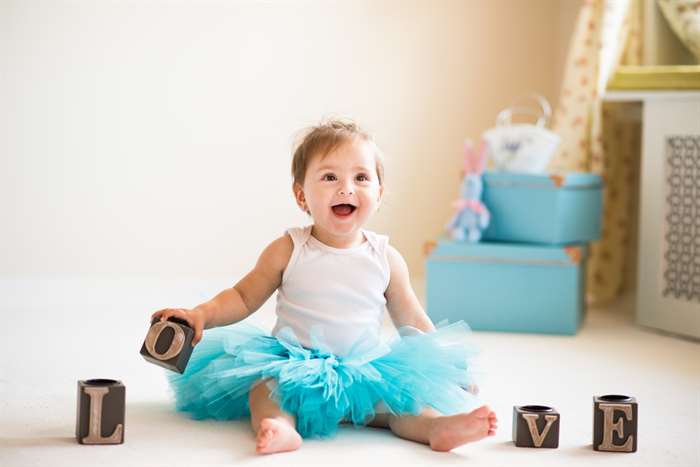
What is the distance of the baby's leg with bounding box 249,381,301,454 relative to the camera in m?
1.53

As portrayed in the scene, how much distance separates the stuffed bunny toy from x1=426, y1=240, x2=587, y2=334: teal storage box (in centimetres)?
5

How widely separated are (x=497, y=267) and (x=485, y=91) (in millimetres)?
1044

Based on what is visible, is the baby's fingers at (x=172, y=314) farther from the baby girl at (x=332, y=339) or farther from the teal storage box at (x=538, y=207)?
the teal storage box at (x=538, y=207)

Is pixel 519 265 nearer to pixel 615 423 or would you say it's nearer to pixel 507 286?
pixel 507 286

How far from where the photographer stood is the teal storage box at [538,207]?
9.24 ft

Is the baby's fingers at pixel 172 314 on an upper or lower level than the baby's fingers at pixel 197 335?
upper

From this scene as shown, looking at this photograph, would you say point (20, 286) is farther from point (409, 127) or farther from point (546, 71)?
point (546, 71)

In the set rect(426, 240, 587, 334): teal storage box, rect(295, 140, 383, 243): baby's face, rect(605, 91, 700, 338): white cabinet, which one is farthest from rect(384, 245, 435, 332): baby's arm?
rect(605, 91, 700, 338): white cabinet

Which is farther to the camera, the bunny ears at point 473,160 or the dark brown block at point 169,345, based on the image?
the bunny ears at point 473,160

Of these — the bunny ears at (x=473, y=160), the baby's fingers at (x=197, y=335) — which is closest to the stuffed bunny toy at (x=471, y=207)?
→ the bunny ears at (x=473, y=160)

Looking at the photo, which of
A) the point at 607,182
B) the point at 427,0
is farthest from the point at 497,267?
the point at 427,0

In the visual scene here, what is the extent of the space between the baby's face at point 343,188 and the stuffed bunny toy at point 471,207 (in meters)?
1.10

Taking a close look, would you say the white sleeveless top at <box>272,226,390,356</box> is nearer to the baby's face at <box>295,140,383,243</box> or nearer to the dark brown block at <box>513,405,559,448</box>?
the baby's face at <box>295,140,383,243</box>

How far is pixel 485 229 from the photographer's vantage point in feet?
9.61
